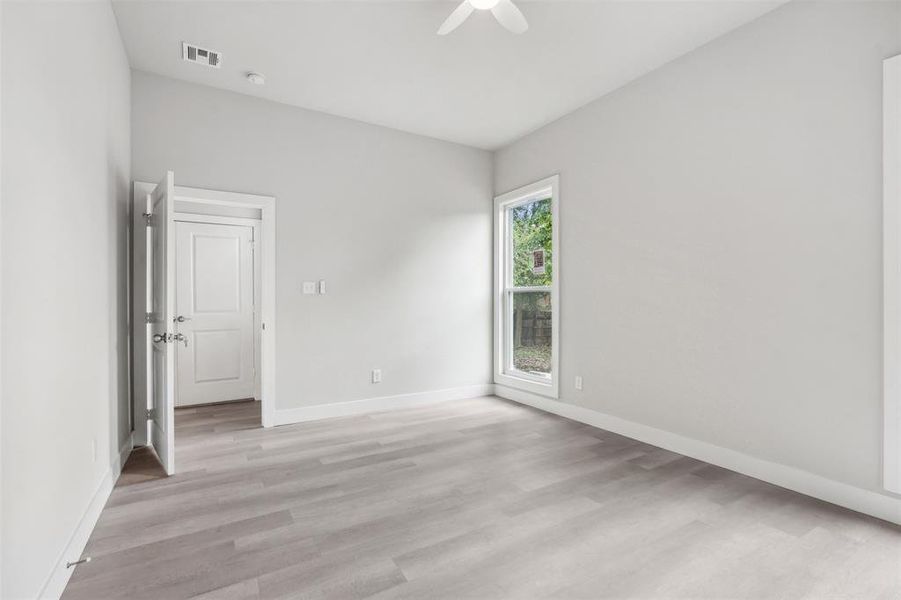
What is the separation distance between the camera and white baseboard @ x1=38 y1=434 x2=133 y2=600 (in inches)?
63.1

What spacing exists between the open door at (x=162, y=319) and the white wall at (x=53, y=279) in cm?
29

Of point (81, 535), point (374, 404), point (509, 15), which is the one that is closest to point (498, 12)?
point (509, 15)

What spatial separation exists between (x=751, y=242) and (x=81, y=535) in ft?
13.0

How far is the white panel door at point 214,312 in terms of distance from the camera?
4785mm

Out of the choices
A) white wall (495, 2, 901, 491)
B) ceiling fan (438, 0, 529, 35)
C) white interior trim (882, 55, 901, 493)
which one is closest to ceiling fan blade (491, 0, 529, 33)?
ceiling fan (438, 0, 529, 35)

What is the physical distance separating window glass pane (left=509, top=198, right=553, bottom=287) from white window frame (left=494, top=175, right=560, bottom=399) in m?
0.07

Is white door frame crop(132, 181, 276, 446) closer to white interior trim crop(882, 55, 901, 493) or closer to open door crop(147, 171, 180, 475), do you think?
open door crop(147, 171, 180, 475)

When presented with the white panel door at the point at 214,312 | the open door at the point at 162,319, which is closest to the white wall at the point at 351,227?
the open door at the point at 162,319

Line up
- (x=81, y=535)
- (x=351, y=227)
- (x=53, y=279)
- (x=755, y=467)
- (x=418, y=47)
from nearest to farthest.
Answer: (x=53, y=279) → (x=81, y=535) → (x=755, y=467) → (x=418, y=47) → (x=351, y=227)

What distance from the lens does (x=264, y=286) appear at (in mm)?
3873

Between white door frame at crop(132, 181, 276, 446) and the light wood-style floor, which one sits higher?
white door frame at crop(132, 181, 276, 446)

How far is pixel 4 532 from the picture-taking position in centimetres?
123

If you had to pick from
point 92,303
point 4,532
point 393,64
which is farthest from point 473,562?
point 393,64

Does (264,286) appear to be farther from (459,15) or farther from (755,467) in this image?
(755,467)
